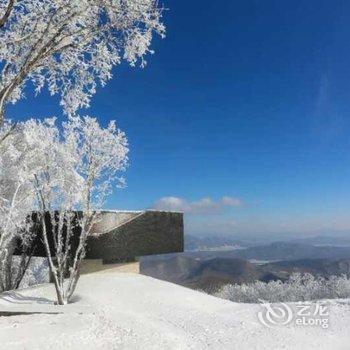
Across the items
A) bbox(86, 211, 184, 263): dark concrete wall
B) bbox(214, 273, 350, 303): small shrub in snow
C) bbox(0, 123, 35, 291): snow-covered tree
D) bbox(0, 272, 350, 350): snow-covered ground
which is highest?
bbox(0, 123, 35, 291): snow-covered tree

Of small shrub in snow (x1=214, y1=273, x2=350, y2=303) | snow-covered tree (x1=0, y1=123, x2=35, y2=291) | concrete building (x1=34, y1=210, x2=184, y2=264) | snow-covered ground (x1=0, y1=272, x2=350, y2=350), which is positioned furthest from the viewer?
small shrub in snow (x1=214, y1=273, x2=350, y2=303)

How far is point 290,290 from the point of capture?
44.5 m

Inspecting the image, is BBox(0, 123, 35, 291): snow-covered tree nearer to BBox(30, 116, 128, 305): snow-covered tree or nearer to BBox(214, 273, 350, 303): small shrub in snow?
BBox(30, 116, 128, 305): snow-covered tree

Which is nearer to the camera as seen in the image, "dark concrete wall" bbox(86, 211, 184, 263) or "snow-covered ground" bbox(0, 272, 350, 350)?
"snow-covered ground" bbox(0, 272, 350, 350)

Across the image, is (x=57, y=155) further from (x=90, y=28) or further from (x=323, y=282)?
(x=323, y=282)

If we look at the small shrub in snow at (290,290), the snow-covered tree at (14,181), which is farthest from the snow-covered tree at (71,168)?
the small shrub in snow at (290,290)

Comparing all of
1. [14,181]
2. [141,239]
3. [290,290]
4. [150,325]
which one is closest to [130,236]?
[141,239]

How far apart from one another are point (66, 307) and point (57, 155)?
6.34 m

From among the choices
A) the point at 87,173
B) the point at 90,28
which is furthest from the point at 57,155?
the point at 90,28

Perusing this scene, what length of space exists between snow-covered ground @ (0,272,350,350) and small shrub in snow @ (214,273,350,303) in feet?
82.3

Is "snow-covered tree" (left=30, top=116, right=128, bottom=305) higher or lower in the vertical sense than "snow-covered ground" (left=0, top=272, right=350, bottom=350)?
higher

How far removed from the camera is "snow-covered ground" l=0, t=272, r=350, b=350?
1099 centimetres

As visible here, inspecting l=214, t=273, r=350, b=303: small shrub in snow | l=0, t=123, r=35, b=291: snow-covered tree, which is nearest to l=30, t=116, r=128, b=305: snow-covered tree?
l=0, t=123, r=35, b=291: snow-covered tree

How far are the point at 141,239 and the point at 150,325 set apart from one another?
33.4 feet
